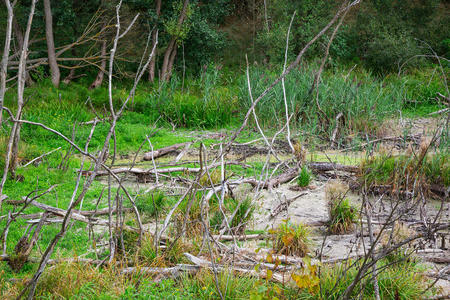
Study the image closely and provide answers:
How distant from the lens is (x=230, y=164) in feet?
21.1

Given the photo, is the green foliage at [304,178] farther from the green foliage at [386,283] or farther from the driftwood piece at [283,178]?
the green foliage at [386,283]

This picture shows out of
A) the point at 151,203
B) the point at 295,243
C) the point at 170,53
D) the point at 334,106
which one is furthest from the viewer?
the point at 170,53

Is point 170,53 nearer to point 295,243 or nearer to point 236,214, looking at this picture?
point 236,214

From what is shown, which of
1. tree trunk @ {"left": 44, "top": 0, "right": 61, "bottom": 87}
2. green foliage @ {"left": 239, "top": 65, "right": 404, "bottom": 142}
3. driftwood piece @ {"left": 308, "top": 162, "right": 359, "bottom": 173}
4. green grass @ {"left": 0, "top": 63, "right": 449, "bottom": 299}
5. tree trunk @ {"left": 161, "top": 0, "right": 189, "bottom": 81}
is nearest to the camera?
green grass @ {"left": 0, "top": 63, "right": 449, "bottom": 299}

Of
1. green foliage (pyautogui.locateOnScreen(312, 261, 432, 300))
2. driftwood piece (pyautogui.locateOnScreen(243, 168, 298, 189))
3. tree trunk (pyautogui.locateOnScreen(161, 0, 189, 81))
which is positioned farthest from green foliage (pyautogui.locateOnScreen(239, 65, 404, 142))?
green foliage (pyautogui.locateOnScreen(312, 261, 432, 300))

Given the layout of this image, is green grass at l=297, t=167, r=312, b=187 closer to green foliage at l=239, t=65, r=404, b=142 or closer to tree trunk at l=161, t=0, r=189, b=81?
green foliage at l=239, t=65, r=404, b=142

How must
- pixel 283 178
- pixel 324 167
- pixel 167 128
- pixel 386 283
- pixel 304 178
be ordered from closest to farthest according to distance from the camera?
pixel 386 283, pixel 304 178, pixel 283 178, pixel 324 167, pixel 167 128

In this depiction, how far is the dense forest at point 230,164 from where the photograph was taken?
9.35 feet

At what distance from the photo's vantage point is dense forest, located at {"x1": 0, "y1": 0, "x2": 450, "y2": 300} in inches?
112

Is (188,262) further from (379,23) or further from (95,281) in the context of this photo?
(379,23)

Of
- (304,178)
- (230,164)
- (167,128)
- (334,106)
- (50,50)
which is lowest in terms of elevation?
(167,128)

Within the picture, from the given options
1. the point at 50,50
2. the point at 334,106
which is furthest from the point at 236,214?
the point at 50,50

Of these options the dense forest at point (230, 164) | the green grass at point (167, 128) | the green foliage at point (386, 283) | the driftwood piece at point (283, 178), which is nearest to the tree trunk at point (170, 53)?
the dense forest at point (230, 164)

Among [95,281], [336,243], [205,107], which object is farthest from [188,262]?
[205,107]
